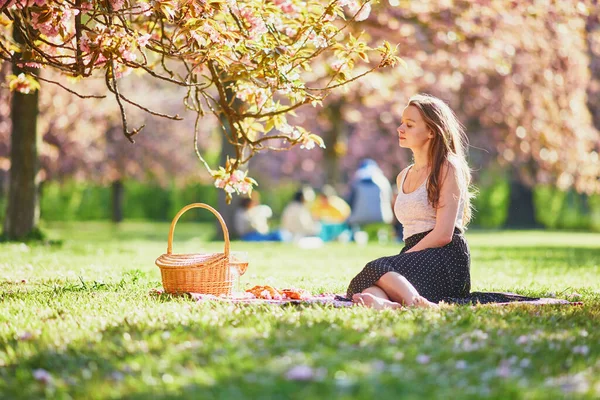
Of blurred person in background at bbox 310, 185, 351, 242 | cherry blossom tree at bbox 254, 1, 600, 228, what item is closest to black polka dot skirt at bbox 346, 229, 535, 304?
cherry blossom tree at bbox 254, 1, 600, 228

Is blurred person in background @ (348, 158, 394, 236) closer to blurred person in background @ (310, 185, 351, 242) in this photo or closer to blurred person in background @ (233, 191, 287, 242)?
blurred person in background @ (233, 191, 287, 242)

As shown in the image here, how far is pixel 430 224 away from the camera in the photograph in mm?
6211

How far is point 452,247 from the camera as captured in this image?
6020 millimetres

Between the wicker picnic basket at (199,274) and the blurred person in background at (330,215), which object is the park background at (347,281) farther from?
the blurred person in background at (330,215)

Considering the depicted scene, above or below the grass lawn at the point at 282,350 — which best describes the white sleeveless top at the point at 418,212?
above

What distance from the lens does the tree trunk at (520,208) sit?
101ft

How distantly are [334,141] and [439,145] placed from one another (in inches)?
682

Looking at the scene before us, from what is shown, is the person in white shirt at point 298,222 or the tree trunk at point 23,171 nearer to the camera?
the tree trunk at point 23,171

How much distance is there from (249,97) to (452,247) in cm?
218

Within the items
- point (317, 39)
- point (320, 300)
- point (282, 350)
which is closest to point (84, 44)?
point (317, 39)

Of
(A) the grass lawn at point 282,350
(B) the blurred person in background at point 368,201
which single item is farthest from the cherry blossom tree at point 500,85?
(A) the grass lawn at point 282,350

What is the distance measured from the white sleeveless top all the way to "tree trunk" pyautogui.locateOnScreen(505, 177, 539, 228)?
25165 millimetres

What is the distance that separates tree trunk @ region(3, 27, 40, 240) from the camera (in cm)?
1295

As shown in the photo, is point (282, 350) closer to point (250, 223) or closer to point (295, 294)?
point (295, 294)
